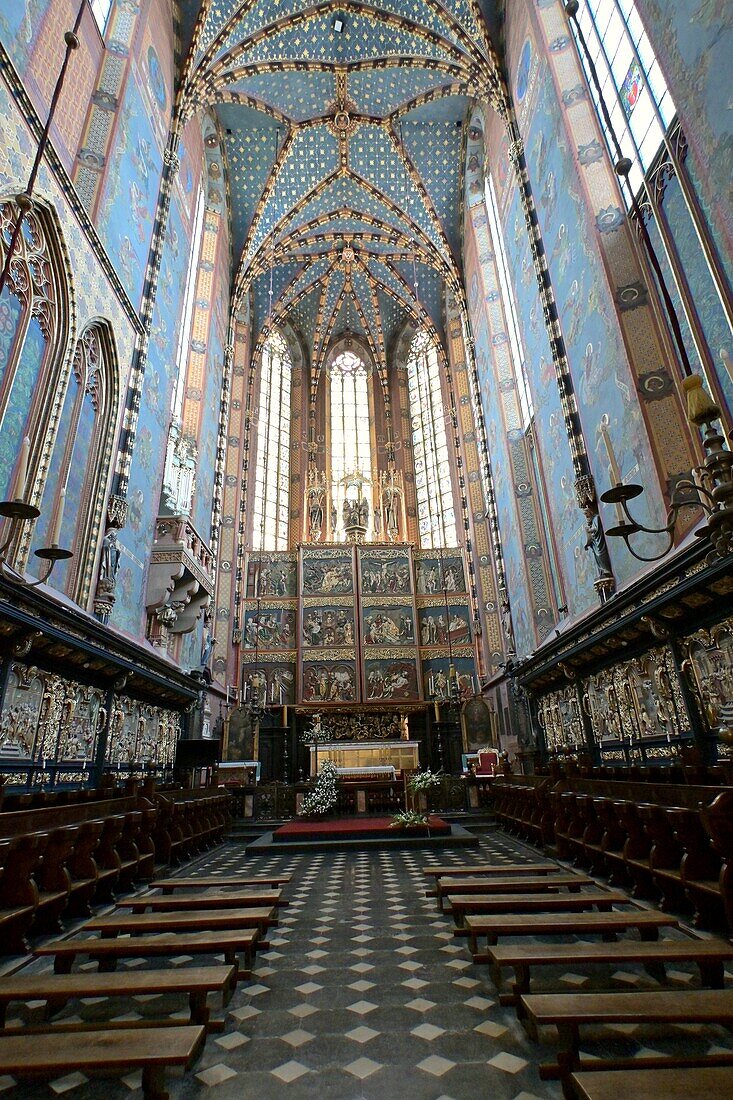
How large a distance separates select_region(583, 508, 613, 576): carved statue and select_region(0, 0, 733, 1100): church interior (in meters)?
0.15

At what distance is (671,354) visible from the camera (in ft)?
27.9

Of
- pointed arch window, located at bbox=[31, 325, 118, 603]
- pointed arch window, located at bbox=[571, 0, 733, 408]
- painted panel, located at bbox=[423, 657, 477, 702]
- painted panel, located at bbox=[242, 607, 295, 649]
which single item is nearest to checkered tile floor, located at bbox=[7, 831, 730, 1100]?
pointed arch window, located at bbox=[571, 0, 733, 408]

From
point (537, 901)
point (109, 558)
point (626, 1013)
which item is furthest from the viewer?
point (109, 558)

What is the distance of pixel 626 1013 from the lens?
2.32 metres

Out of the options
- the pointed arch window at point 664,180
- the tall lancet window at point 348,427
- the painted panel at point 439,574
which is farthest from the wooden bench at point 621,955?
the tall lancet window at point 348,427

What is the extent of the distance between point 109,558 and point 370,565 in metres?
12.5

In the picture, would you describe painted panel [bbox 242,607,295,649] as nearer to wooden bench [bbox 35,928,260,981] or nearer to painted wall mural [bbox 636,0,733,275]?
painted wall mural [bbox 636,0,733,275]

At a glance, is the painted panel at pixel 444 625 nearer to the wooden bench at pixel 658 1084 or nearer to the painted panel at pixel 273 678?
the painted panel at pixel 273 678

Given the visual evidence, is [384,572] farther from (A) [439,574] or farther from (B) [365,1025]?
(B) [365,1025]

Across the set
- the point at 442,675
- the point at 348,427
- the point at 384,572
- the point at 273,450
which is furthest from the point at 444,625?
the point at 348,427

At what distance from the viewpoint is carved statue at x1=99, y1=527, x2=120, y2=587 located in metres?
9.95

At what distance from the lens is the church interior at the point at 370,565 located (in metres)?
3.30

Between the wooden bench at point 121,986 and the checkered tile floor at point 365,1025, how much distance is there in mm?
293

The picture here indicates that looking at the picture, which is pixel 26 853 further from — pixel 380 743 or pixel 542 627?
pixel 380 743
